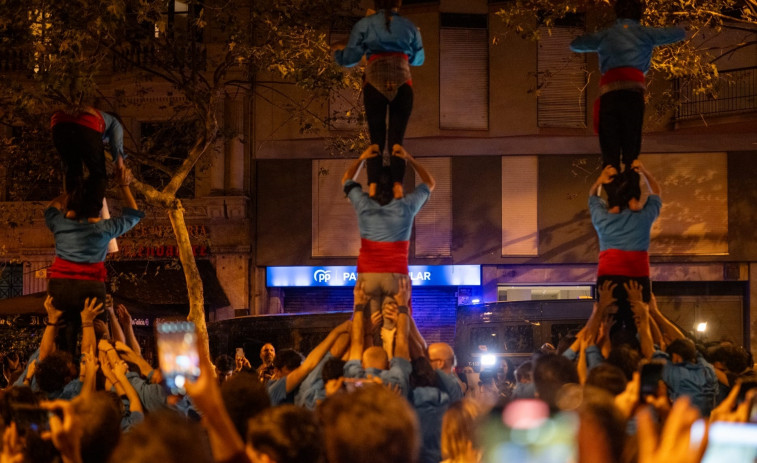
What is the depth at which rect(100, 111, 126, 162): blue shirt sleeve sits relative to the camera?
710 centimetres

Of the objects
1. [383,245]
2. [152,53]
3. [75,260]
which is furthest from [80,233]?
[152,53]

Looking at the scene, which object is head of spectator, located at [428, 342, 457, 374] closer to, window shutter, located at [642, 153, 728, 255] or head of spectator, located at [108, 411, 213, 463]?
head of spectator, located at [108, 411, 213, 463]

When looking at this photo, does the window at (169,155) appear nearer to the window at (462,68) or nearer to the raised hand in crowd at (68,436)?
the window at (462,68)

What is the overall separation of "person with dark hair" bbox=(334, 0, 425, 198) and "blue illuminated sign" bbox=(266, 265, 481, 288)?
1337 centimetres

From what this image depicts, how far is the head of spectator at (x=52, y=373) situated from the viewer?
549cm

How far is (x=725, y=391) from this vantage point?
6285mm

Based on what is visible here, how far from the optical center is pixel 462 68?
19.9 metres

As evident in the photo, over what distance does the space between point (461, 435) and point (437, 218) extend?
1631cm

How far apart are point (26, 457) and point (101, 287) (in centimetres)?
320

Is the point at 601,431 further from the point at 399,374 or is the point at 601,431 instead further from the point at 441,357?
the point at 441,357

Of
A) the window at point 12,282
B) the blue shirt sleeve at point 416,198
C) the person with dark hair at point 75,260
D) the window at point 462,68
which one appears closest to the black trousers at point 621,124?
the blue shirt sleeve at point 416,198

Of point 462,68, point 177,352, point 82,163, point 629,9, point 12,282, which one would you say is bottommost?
point 177,352

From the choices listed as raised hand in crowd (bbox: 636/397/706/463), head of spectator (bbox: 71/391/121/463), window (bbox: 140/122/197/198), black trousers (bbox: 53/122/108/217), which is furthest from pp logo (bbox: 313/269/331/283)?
raised hand in crowd (bbox: 636/397/706/463)

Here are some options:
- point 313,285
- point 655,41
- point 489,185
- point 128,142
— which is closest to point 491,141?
point 489,185
